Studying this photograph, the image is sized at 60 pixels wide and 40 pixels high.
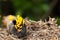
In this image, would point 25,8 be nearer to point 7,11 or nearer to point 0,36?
point 7,11

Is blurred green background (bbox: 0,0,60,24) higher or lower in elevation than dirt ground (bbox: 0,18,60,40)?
higher

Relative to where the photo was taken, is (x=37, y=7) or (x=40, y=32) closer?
(x=40, y=32)

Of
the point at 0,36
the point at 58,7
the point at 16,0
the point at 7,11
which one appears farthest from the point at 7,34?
the point at 58,7

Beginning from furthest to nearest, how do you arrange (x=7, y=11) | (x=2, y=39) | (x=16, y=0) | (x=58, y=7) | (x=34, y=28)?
(x=58, y=7), (x=16, y=0), (x=7, y=11), (x=34, y=28), (x=2, y=39)

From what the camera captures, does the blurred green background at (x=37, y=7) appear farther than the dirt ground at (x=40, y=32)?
Yes

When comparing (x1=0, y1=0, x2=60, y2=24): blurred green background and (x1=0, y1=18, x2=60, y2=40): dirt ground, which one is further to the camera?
(x1=0, y1=0, x2=60, y2=24): blurred green background

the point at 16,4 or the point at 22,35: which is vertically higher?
the point at 16,4

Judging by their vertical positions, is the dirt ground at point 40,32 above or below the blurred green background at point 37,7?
below

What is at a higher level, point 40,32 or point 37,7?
point 37,7
